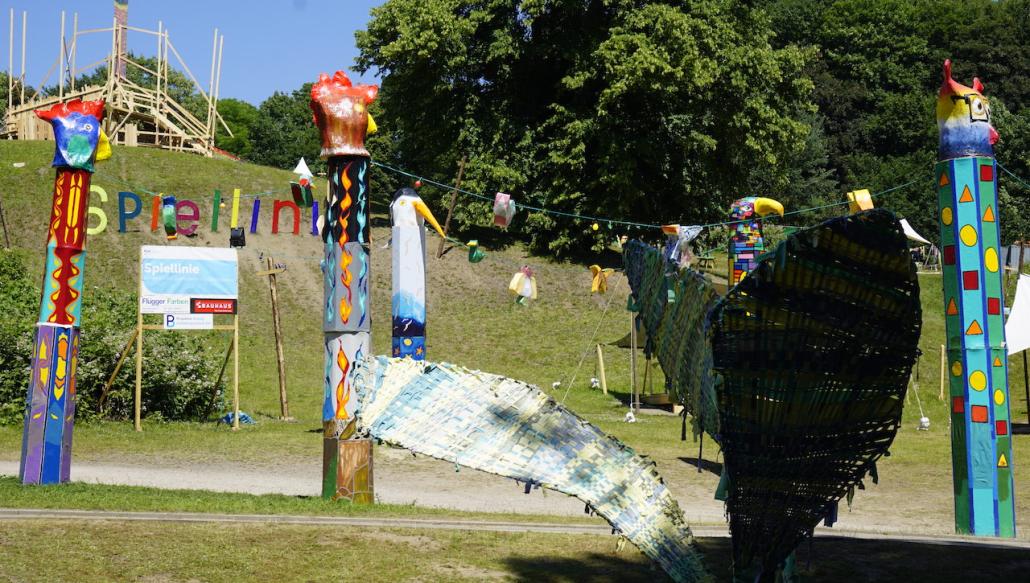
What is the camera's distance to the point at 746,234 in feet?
61.8

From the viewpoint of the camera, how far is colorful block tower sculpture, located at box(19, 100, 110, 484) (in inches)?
529

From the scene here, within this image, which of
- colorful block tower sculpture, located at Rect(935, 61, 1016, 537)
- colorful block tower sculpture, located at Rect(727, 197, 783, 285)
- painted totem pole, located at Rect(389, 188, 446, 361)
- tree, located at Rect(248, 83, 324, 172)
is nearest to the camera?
colorful block tower sculpture, located at Rect(935, 61, 1016, 537)

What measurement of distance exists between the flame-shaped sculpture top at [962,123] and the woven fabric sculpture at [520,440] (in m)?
7.73

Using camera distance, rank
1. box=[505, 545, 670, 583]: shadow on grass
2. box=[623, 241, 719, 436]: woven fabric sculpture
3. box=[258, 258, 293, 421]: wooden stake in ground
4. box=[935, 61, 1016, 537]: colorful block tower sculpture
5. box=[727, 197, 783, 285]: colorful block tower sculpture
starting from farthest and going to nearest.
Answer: box=[258, 258, 293, 421]: wooden stake in ground
box=[727, 197, 783, 285]: colorful block tower sculpture
box=[935, 61, 1016, 537]: colorful block tower sculpture
box=[505, 545, 670, 583]: shadow on grass
box=[623, 241, 719, 436]: woven fabric sculpture

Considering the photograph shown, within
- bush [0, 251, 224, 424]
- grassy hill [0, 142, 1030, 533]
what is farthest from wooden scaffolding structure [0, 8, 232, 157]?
bush [0, 251, 224, 424]

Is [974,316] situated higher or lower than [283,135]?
lower

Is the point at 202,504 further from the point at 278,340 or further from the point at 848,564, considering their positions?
the point at 278,340

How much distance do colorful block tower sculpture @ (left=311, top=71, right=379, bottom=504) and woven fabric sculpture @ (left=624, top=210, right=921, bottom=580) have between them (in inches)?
291

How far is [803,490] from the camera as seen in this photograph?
594 cm

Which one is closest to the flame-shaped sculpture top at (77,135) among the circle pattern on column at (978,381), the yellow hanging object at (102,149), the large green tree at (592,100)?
the yellow hanging object at (102,149)

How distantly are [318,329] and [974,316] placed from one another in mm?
25466

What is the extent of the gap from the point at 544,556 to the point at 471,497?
17.8 feet

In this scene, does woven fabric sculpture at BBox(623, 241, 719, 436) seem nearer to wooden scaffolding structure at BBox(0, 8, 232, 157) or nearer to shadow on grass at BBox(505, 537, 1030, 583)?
shadow on grass at BBox(505, 537, 1030, 583)

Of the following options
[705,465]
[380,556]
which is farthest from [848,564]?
[705,465]
